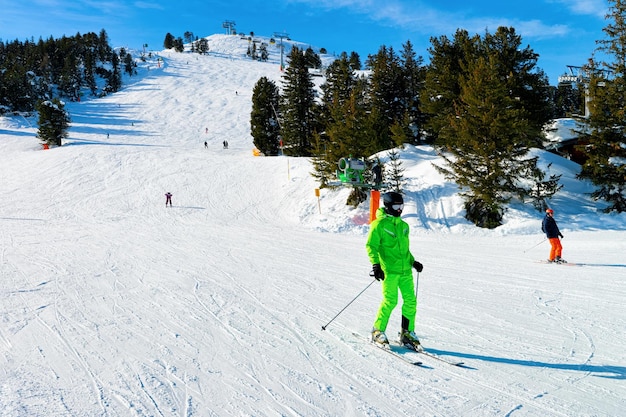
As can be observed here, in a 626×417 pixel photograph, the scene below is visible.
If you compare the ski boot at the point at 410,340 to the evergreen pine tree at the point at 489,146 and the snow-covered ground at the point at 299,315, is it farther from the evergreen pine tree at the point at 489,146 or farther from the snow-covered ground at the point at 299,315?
the evergreen pine tree at the point at 489,146

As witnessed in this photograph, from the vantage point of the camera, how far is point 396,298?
17.0 feet

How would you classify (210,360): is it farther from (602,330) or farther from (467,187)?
(467,187)

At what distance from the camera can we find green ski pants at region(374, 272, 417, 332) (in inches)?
200

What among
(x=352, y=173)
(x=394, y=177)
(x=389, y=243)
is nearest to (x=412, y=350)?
(x=389, y=243)

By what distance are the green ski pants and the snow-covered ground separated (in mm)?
453

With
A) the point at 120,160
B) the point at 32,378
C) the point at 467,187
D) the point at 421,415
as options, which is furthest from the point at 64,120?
the point at 421,415

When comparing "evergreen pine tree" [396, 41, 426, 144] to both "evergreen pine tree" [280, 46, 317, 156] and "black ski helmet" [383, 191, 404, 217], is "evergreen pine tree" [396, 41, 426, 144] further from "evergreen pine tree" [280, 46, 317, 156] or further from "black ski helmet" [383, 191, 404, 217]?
"black ski helmet" [383, 191, 404, 217]

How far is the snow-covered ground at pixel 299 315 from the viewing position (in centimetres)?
405

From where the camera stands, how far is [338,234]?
1797 centimetres

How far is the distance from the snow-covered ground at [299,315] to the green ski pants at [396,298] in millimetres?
453

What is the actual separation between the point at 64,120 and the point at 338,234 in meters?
42.3

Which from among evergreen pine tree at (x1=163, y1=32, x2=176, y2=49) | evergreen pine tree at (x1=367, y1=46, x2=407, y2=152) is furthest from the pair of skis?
evergreen pine tree at (x1=163, y1=32, x2=176, y2=49)

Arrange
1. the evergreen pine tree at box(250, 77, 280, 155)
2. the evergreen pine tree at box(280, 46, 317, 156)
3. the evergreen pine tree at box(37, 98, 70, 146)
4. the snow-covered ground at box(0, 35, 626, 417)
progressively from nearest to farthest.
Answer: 1. the snow-covered ground at box(0, 35, 626, 417)
2. the evergreen pine tree at box(280, 46, 317, 156)
3. the evergreen pine tree at box(250, 77, 280, 155)
4. the evergreen pine tree at box(37, 98, 70, 146)

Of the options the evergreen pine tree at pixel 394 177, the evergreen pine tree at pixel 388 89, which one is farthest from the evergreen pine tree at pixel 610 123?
the evergreen pine tree at pixel 388 89
